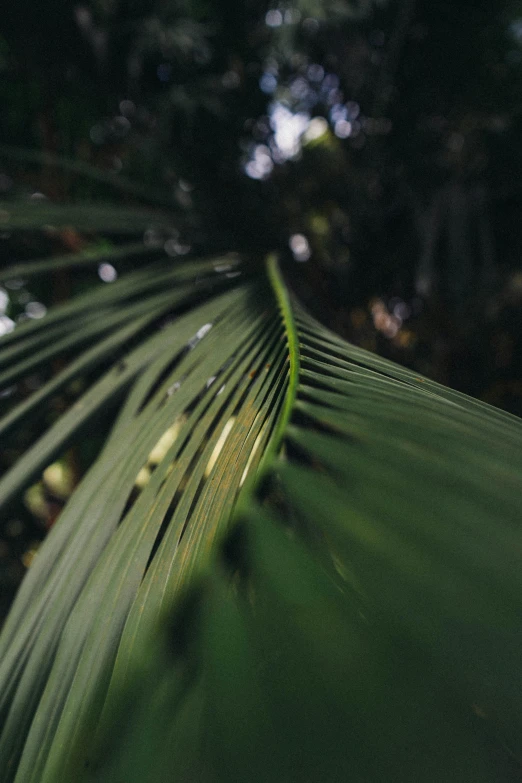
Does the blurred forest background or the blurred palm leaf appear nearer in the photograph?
the blurred palm leaf

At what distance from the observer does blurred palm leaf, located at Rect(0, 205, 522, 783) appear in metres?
0.12

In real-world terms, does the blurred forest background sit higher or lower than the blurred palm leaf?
higher

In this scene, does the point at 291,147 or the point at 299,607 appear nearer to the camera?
the point at 299,607

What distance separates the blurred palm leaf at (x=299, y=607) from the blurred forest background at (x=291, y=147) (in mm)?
738

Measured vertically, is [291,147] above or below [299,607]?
above

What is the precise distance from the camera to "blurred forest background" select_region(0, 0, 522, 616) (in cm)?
115

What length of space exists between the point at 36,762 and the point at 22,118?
4.85ft

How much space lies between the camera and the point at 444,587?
0.14 m

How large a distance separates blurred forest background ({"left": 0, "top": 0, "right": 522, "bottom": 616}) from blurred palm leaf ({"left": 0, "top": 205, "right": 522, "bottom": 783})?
74 cm

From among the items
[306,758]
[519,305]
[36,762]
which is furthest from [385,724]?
[519,305]

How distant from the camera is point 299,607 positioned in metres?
0.14

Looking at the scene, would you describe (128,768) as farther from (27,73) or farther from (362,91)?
(362,91)

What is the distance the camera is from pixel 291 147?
1.54 m

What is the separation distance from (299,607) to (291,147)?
161cm
